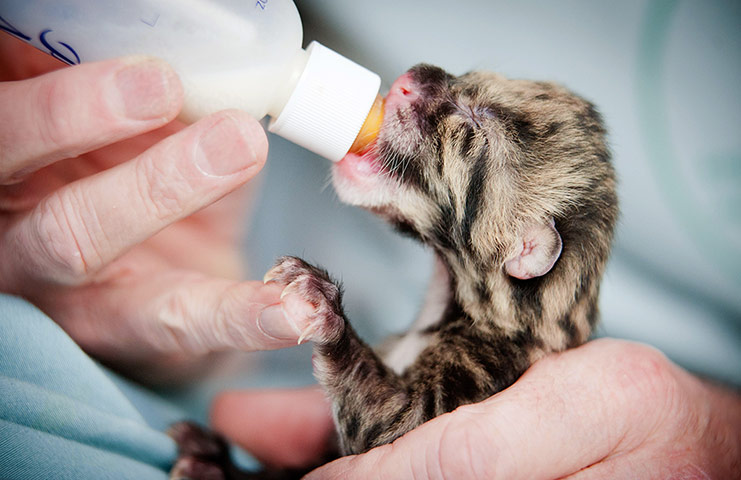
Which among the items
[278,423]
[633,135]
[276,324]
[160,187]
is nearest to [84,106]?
[160,187]

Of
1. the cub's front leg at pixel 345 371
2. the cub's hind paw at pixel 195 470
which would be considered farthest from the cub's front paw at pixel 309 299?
the cub's hind paw at pixel 195 470

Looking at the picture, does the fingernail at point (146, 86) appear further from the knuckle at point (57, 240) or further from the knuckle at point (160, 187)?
the knuckle at point (57, 240)

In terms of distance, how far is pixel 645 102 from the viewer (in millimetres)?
1423

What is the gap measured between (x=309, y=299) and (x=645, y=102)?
114cm

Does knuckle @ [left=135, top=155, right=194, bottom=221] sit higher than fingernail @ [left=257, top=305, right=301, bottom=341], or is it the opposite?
knuckle @ [left=135, top=155, right=194, bottom=221]

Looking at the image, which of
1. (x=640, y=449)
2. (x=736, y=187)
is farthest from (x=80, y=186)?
(x=736, y=187)

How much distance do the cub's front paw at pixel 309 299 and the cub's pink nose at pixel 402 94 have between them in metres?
0.40

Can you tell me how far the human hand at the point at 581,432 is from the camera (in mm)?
896

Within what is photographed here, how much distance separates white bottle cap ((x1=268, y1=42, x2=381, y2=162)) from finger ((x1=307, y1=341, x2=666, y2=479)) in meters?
0.58

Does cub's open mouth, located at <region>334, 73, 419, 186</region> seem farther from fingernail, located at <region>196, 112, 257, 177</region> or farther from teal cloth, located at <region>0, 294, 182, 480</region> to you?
teal cloth, located at <region>0, 294, 182, 480</region>

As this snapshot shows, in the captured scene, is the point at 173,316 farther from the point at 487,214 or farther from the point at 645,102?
the point at 645,102

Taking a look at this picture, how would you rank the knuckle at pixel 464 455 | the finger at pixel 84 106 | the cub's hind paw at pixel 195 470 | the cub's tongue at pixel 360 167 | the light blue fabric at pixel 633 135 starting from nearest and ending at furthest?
the finger at pixel 84 106
the knuckle at pixel 464 455
the cub's tongue at pixel 360 167
the cub's hind paw at pixel 195 470
the light blue fabric at pixel 633 135

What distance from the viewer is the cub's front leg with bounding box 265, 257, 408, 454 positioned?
1008 mm

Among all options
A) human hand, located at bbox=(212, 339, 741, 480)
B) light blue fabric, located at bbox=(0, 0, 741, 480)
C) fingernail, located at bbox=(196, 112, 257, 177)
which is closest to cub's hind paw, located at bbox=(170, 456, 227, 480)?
light blue fabric, located at bbox=(0, 0, 741, 480)
